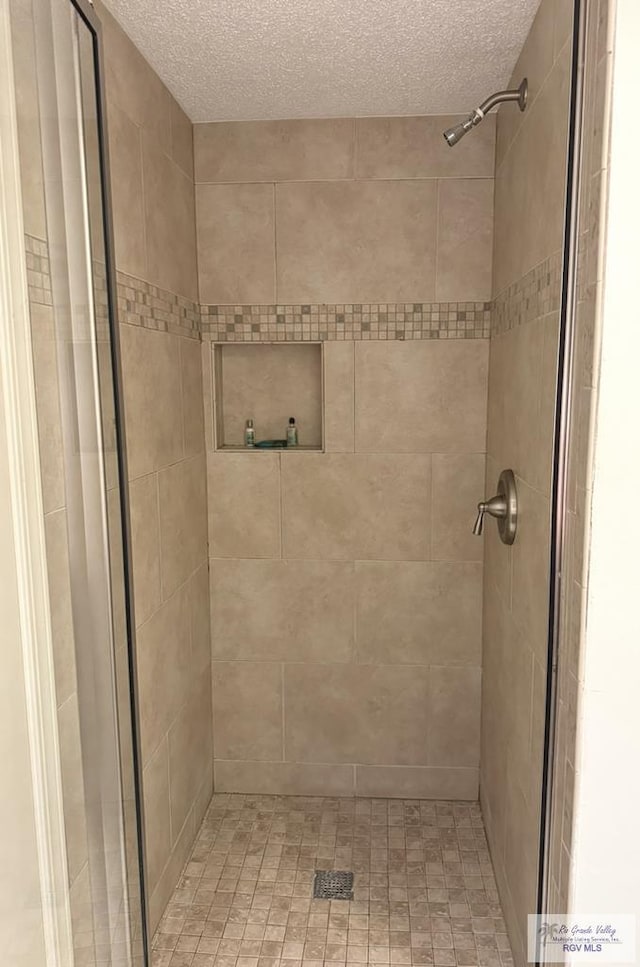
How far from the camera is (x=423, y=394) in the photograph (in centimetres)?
251

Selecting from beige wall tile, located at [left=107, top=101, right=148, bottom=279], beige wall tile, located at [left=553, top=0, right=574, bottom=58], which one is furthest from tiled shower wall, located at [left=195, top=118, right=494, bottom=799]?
beige wall tile, located at [left=553, top=0, right=574, bottom=58]

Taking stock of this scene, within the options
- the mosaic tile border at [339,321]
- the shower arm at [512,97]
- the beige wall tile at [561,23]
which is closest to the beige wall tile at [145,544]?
the mosaic tile border at [339,321]

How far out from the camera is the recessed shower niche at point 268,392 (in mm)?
2627

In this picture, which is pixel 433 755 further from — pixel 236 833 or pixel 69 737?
pixel 69 737

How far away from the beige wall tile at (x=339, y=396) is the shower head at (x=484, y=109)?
32.3 inches

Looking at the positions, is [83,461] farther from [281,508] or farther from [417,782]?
[417,782]

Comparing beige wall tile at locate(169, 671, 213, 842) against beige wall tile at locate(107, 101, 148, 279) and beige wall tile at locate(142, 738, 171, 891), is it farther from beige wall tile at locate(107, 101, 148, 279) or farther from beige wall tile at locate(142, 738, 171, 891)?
beige wall tile at locate(107, 101, 148, 279)

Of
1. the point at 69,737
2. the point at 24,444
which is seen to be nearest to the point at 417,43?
the point at 24,444

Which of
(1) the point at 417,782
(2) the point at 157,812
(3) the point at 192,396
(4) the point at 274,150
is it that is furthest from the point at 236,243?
(1) the point at 417,782

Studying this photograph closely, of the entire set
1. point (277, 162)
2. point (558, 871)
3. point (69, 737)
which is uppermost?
point (277, 162)

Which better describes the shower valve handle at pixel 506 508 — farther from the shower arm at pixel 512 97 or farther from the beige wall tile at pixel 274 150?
the beige wall tile at pixel 274 150

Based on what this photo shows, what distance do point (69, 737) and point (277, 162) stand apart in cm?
202

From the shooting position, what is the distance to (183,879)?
2.26m

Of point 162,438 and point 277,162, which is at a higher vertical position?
point 277,162
